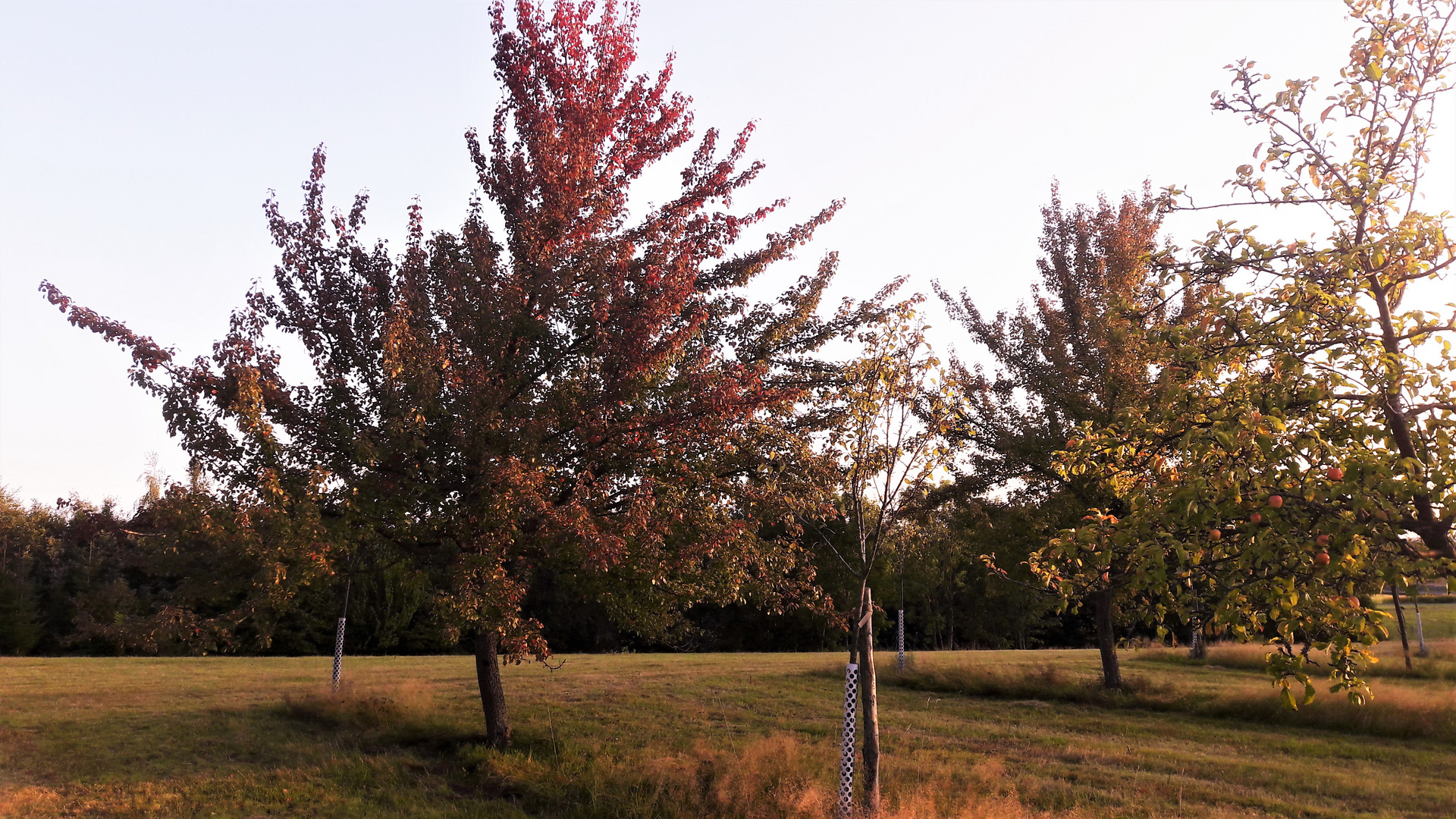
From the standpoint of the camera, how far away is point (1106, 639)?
23.7 metres

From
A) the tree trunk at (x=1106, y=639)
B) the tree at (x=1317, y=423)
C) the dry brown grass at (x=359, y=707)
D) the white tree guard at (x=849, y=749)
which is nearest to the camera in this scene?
the tree at (x=1317, y=423)

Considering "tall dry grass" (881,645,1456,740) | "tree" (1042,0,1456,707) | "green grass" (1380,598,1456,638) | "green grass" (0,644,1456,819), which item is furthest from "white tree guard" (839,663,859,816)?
"green grass" (1380,598,1456,638)

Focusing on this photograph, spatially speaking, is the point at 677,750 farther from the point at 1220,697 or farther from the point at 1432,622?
the point at 1432,622

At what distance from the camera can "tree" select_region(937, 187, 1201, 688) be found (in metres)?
22.2

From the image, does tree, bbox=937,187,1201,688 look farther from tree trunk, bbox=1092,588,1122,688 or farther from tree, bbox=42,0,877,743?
tree, bbox=42,0,877,743

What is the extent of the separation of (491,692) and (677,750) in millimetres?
3668

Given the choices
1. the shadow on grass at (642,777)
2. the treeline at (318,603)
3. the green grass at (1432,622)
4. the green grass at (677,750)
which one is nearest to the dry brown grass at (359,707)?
the green grass at (677,750)

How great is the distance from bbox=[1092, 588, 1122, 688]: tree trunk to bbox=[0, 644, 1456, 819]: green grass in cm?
109

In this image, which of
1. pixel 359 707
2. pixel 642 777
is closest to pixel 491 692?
pixel 642 777

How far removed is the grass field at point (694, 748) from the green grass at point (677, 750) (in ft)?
0.22

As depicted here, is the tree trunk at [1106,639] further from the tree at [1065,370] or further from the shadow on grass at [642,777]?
the shadow on grass at [642,777]

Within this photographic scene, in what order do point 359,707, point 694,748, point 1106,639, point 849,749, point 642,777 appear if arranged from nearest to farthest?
point 849,749 < point 642,777 < point 694,748 < point 359,707 < point 1106,639

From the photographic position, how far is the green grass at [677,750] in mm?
12148

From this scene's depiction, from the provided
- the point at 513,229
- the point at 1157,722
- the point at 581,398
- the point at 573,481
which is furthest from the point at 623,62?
the point at 1157,722
